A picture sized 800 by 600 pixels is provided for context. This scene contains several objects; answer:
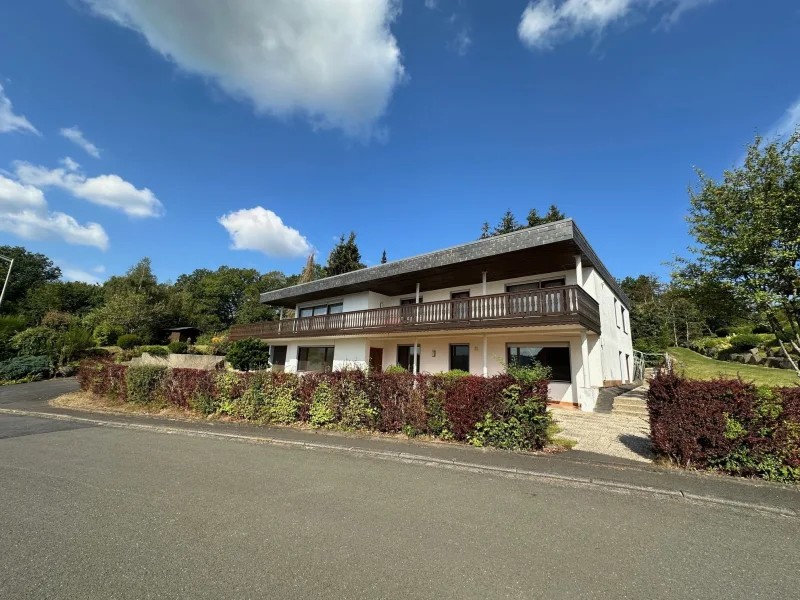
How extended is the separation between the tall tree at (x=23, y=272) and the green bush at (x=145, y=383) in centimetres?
6029

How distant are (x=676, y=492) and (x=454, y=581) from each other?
3.88m

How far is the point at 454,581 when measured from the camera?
2.70 m

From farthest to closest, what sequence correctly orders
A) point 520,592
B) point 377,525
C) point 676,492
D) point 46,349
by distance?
point 46,349 < point 676,492 < point 377,525 < point 520,592

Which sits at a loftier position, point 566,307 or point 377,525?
point 566,307

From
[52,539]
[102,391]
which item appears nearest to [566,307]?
[52,539]

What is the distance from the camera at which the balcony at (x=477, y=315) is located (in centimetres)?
1130

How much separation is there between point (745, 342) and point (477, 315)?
20.2 m

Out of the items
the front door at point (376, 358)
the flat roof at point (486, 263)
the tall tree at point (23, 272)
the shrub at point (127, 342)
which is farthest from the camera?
the tall tree at point (23, 272)

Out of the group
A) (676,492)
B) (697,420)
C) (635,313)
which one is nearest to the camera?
(676,492)

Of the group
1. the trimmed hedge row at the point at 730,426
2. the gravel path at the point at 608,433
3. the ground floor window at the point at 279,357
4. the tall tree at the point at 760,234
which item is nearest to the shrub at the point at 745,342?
the tall tree at the point at 760,234

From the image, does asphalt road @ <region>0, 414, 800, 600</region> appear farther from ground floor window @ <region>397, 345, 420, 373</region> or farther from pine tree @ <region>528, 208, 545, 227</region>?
pine tree @ <region>528, 208, 545, 227</region>

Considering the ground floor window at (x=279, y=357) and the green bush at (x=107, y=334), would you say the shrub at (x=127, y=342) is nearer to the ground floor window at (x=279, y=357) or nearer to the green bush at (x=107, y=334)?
the green bush at (x=107, y=334)

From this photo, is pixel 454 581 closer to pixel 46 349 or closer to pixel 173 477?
pixel 173 477

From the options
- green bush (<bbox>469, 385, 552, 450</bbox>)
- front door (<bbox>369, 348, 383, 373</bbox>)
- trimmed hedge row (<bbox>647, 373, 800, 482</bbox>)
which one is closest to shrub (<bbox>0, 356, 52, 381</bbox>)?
front door (<bbox>369, 348, 383, 373</bbox>)
